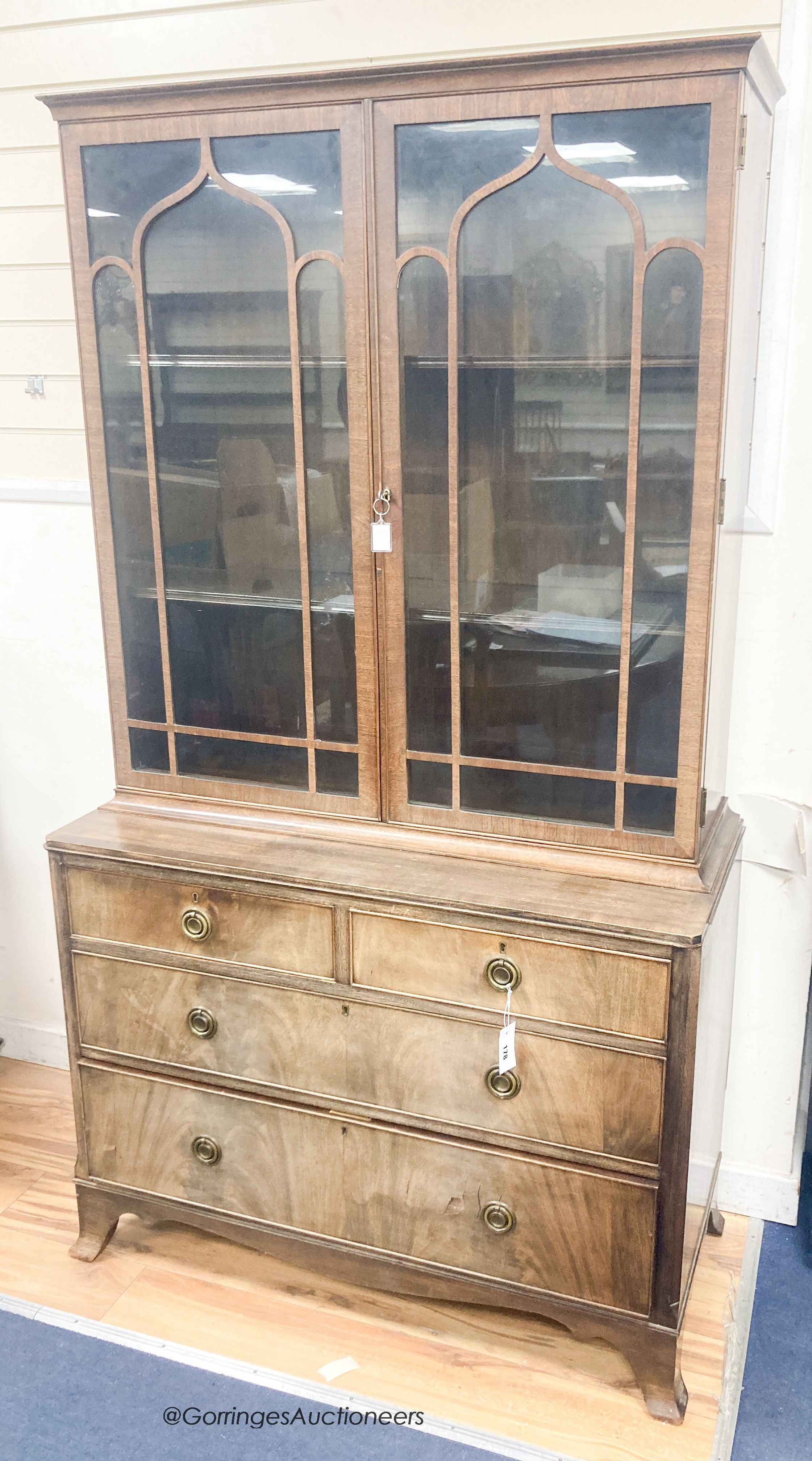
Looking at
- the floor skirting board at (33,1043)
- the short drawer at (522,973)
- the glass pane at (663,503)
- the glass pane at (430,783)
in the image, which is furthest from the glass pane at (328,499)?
the floor skirting board at (33,1043)

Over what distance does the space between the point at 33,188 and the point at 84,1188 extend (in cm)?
192

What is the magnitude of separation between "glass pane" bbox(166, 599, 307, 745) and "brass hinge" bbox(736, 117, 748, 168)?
0.91 m

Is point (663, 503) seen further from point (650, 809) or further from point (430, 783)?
point (430, 783)

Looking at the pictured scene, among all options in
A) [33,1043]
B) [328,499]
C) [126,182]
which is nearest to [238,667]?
[328,499]

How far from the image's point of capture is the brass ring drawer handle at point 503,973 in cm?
174

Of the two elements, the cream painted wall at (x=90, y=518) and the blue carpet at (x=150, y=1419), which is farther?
the cream painted wall at (x=90, y=518)

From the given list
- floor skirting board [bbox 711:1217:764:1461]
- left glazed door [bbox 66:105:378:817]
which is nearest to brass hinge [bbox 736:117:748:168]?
left glazed door [bbox 66:105:378:817]

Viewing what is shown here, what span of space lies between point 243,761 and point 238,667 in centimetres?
17

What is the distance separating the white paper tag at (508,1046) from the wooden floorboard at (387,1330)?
1.84ft

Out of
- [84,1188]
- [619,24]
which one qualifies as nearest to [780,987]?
[84,1188]

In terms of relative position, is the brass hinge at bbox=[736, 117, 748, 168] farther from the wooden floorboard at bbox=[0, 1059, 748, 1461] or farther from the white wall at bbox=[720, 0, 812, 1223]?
the wooden floorboard at bbox=[0, 1059, 748, 1461]

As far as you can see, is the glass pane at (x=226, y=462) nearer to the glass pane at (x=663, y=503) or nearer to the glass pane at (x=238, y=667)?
the glass pane at (x=238, y=667)

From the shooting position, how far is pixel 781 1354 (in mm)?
1928

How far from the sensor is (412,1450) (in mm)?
1755
